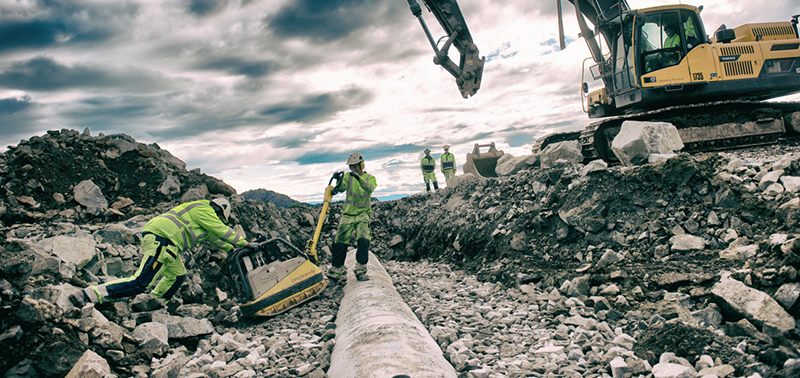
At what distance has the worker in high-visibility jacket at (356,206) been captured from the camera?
5953 millimetres

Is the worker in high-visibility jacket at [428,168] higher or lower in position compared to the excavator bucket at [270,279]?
higher

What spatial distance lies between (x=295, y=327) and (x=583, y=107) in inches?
386

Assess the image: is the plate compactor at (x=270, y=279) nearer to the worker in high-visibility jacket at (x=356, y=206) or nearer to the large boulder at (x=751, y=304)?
the worker in high-visibility jacket at (x=356, y=206)

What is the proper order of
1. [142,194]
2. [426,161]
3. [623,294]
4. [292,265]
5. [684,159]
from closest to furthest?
[623,294], [292,265], [684,159], [142,194], [426,161]

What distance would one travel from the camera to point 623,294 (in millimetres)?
4395

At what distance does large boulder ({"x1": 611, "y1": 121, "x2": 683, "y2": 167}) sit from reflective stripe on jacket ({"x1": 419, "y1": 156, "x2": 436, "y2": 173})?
8373mm

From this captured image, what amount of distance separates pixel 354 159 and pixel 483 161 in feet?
28.9

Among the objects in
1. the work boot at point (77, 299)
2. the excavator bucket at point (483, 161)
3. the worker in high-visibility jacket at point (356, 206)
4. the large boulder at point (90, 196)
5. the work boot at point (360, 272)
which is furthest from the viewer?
the excavator bucket at point (483, 161)

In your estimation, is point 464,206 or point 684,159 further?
point 464,206

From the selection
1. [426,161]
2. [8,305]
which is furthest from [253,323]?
[426,161]

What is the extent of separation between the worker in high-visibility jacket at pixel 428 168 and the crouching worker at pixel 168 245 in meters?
10.5

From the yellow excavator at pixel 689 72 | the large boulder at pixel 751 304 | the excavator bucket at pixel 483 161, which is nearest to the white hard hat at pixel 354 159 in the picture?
the large boulder at pixel 751 304

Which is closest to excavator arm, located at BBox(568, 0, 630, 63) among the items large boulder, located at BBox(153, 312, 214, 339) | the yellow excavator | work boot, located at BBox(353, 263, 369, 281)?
the yellow excavator

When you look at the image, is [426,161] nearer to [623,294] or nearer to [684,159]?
[684,159]
